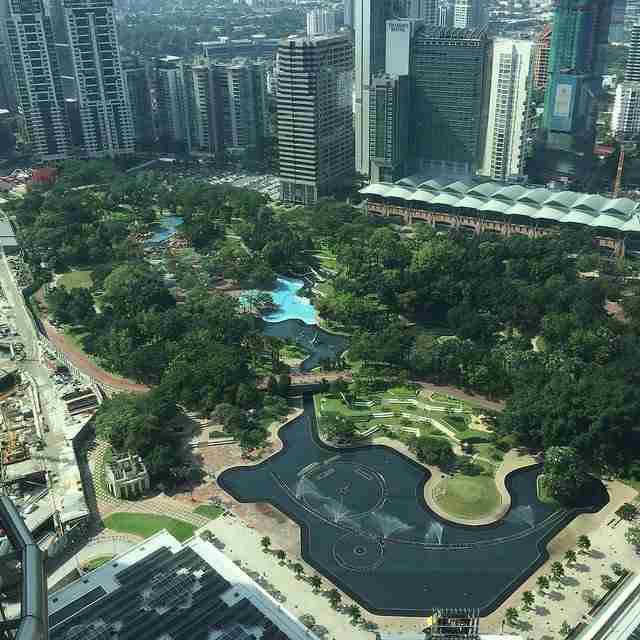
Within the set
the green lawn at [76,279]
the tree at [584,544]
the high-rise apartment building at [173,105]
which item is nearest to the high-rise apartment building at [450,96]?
the high-rise apartment building at [173,105]

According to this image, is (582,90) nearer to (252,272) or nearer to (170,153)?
(252,272)

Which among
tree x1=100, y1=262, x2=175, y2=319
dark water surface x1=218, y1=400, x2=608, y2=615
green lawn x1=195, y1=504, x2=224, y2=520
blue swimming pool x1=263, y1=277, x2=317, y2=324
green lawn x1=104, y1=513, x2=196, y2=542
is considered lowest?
dark water surface x1=218, y1=400, x2=608, y2=615

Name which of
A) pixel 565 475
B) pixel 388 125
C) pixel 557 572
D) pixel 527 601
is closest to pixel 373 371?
pixel 565 475

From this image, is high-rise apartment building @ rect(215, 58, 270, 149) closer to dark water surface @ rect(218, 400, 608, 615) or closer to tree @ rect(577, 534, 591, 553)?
dark water surface @ rect(218, 400, 608, 615)

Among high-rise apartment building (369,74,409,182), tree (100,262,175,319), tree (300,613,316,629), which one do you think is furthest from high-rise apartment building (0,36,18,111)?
tree (300,613,316,629)

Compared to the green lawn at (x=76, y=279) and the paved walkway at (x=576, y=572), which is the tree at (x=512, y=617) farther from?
the green lawn at (x=76, y=279)

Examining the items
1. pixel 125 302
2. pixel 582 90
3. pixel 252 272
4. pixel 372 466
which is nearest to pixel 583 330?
pixel 372 466
